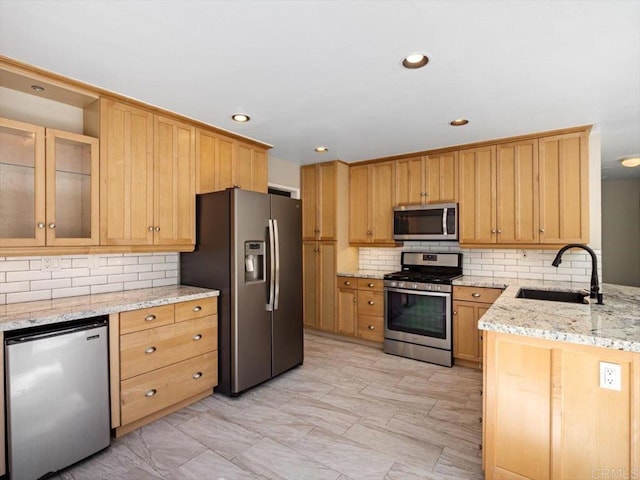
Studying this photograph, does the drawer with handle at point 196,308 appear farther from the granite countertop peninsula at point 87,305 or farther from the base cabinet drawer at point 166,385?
the base cabinet drawer at point 166,385

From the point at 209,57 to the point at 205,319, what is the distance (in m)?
1.96

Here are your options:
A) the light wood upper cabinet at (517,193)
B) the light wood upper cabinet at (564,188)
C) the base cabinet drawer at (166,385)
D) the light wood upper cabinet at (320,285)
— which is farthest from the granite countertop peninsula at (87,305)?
the light wood upper cabinet at (564,188)

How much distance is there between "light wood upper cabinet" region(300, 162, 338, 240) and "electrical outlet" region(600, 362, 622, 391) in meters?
3.22

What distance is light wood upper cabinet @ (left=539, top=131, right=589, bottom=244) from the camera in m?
3.14

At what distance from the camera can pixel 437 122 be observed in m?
3.03

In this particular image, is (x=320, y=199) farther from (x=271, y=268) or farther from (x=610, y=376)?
(x=610, y=376)

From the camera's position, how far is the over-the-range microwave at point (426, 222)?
12.5ft

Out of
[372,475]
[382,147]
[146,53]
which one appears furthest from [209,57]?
[372,475]

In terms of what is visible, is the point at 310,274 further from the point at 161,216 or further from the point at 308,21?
the point at 308,21

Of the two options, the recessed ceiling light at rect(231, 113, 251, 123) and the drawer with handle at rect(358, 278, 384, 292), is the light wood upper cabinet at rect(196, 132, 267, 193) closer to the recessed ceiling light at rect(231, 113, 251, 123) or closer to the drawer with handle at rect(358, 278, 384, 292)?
the recessed ceiling light at rect(231, 113, 251, 123)

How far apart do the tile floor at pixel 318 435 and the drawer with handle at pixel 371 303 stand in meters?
0.92
